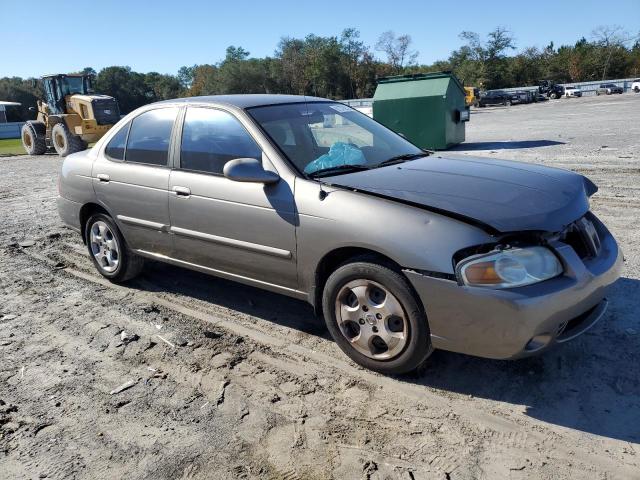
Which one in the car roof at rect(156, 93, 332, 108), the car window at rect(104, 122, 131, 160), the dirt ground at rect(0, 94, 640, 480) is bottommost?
the dirt ground at rect(0, 94, 640, 480)

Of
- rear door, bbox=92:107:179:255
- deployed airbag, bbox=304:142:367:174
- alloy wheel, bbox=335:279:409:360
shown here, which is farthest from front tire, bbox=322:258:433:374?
rear door, bbox=92:107:179:255

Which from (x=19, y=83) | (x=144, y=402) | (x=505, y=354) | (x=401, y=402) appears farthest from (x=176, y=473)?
(x=19, y=83)

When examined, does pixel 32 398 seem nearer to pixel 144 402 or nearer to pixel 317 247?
pixel 144 402

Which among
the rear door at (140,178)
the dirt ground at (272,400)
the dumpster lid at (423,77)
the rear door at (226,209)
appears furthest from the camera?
the dumpster lid at (423,77)

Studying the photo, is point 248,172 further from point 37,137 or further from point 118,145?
point 37,137

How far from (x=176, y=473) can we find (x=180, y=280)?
291 centimetres

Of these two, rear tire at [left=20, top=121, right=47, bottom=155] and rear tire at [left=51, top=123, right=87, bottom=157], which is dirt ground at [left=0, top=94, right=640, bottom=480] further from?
rear tire at [left=20, top=121, right=47, bottom=155]

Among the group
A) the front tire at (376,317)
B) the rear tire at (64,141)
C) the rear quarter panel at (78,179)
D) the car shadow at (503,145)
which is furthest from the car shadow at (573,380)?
the rear tire at (64,141)

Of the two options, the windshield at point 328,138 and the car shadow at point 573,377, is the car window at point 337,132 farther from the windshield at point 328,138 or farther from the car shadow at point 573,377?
the car shadow at point 573,377

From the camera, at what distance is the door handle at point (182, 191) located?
161 inches

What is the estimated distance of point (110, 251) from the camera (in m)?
5.14

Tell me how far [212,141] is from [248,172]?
2.56 ft

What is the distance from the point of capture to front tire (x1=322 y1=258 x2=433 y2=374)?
3.00 meters

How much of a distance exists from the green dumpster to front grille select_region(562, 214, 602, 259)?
1069 cm
